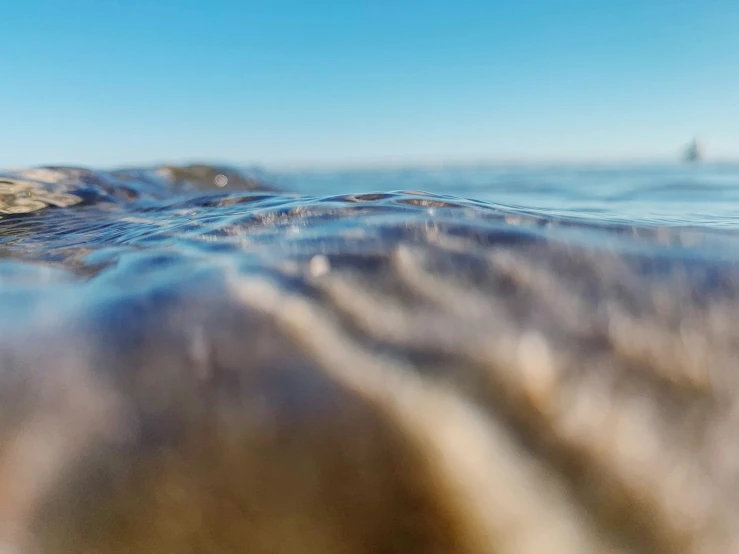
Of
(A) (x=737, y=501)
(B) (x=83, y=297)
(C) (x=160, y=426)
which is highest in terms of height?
(B) (x=83, y=297)

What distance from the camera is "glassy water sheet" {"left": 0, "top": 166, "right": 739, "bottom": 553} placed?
1.89 ft

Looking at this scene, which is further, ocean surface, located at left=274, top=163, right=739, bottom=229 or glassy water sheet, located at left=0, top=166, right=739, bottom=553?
ocean surface, located at left=274, top=163, right=739, bottom=229

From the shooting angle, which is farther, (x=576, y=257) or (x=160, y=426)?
(x=576, y=257)

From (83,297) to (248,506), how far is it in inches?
18.7

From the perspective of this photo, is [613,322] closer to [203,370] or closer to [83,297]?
[203,370]

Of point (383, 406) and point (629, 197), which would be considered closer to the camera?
point (383, 406)

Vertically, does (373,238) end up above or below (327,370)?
above

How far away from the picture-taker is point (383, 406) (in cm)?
64

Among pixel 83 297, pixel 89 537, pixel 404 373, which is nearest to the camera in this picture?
pixel 89 537

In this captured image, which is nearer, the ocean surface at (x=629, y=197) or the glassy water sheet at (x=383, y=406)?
the glassy water sheet at (x=383, y=406)

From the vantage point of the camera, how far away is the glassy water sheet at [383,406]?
1.89ft

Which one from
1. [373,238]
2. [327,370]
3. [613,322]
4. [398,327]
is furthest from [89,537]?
[613,322]

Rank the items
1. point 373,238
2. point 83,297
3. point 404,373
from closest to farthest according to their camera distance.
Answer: point 404,373
point 83,297
point 373,238

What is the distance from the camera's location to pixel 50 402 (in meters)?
0.63
